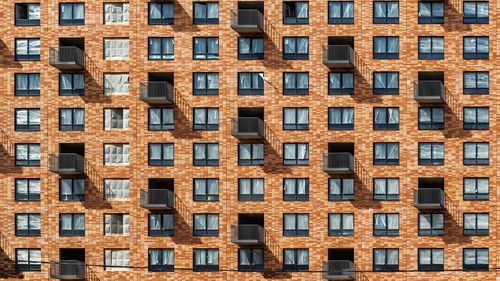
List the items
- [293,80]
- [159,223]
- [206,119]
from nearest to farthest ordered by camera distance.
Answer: [159,223] → [293,80] → [206,119]

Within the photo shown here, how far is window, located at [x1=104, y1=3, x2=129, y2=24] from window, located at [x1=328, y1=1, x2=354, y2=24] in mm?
16551

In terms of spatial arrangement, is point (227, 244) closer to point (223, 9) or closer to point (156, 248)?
point (156, 248)

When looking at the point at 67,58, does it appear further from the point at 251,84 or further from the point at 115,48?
the point at 251,84

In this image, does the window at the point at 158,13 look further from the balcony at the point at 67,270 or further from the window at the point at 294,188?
the balcony at the point at 67,270

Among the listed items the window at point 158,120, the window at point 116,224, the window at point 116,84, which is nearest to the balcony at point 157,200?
the window at point 116,224

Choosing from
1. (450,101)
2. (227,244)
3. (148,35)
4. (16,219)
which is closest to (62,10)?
(148,35)

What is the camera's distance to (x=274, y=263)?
64.0 m

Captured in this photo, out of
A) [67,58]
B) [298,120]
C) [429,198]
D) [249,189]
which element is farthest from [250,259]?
[67,58]

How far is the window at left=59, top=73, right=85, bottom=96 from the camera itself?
215ft

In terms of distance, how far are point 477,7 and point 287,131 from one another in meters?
18.2

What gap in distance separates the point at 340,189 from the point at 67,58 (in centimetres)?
2430

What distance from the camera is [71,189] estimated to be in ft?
213

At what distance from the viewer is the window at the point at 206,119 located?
6488 centimetres

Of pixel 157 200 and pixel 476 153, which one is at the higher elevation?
pixel 476 153
